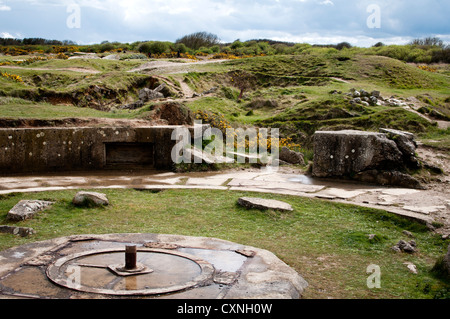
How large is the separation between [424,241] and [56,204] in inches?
200

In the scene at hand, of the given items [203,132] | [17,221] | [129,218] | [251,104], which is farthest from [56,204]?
[251,104]

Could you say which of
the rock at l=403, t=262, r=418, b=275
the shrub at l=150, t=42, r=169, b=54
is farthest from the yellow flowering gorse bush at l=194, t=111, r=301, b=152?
the shrub at l=150, t=42, r=169, b=54

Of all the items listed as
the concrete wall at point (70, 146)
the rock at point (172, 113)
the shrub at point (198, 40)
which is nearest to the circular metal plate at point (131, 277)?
the concrete wall at point (70, 146)

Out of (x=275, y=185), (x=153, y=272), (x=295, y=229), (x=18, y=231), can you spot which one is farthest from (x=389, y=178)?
(x=18, y=231)

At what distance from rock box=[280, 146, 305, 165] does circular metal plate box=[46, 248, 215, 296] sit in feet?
22.6

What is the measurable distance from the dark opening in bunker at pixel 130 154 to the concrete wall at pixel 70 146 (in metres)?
0.05

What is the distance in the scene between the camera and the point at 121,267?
4191mm

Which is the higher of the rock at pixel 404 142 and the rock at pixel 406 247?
the rock at pixel 404 142

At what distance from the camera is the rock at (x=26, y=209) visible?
608 centimetres

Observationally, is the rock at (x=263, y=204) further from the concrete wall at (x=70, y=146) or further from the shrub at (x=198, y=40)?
the shrub at (x=198, y=40)

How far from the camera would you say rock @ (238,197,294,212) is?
22.3 ft

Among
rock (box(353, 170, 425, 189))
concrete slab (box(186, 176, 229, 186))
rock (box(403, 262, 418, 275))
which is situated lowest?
rock (box(403, 262, 418, 275))

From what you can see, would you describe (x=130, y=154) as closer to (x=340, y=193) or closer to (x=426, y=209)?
(x=340, y=193)

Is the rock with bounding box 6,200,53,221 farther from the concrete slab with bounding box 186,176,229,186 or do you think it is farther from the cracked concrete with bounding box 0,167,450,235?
the concrete slab with bounding box 186,176,229,186
